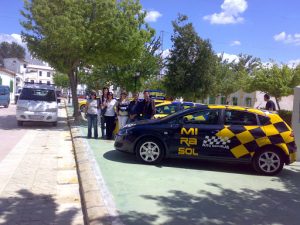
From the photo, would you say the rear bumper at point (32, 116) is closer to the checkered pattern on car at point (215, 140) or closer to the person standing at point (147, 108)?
the person standing at point (147, 108)

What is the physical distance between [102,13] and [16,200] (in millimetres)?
13016

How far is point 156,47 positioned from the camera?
34.1 metres

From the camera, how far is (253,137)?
8180mm

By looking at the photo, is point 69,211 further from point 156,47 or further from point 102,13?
point 156,47

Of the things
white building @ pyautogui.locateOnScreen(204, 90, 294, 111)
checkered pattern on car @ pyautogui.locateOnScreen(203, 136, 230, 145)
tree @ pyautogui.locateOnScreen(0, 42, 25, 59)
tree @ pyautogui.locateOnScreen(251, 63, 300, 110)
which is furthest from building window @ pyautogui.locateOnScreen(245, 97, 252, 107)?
tree @ pyautogui.locateOnScreen(0, 42, 25, 59)

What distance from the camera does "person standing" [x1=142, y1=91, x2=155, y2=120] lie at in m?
10.9

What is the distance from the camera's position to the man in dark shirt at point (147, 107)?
35.8ft

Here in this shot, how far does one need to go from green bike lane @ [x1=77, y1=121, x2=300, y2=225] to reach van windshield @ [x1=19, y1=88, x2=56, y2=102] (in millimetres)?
9029

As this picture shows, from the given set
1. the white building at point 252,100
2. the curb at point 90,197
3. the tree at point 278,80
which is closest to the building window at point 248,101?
the white building at point 252,100

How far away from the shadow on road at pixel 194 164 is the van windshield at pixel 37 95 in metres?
8.68

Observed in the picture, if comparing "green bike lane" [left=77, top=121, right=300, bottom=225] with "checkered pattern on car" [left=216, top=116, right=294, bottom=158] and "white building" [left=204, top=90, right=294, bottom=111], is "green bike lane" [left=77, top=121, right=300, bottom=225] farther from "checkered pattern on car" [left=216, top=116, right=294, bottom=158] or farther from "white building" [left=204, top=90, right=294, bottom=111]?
"white building" [left=204, top=90, right=294, bottom=111]

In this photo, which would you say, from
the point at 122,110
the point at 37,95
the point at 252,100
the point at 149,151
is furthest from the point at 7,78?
the point at 149,151

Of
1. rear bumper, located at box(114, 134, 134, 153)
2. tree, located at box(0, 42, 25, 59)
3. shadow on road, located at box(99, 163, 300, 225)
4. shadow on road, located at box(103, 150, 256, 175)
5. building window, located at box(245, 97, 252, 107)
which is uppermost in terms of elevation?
tree, located at box(0, 42, 25, 59)

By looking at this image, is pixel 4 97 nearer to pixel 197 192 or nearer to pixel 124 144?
pixel 124 144
